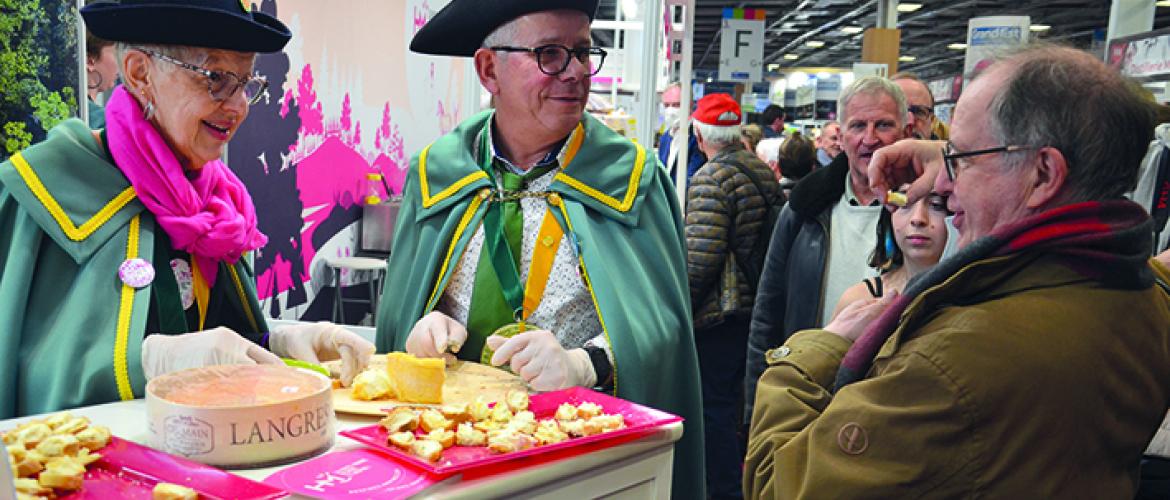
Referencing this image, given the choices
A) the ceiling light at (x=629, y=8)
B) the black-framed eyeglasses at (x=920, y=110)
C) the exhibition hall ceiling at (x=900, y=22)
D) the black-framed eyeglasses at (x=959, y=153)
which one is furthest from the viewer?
the exhibition hall ceiling at (x=900, y=22)

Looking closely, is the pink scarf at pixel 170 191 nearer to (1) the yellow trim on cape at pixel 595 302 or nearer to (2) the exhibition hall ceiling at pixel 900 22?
(1) the yellow trim on cape at pixel 595 302

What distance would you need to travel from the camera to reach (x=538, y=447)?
1339 mm

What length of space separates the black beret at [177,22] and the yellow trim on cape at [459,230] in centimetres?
68

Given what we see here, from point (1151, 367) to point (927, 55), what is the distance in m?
35.6

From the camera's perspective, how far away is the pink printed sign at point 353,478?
45.6 inches

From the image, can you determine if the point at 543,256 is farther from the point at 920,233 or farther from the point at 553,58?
the point at 920,233

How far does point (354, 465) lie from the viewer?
1.26 meters

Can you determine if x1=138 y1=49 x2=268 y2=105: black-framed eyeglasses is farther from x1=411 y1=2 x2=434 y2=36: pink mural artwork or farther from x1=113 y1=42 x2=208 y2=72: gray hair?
x1=411 y1=2 x2=434 y2=36: pink mural artwork

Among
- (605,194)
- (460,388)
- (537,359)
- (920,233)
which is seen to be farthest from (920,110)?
(460,388)

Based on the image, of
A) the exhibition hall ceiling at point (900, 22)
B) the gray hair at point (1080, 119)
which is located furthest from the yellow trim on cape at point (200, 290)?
the exhibition hall ceiling at point (900, 22)

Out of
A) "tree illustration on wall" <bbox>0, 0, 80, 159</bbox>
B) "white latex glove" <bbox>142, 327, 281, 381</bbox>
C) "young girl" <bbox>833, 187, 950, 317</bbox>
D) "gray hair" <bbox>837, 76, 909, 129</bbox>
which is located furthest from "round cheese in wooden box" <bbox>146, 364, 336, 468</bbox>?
"gray hair" <bbox>837, 76, 909, 129</bbox>

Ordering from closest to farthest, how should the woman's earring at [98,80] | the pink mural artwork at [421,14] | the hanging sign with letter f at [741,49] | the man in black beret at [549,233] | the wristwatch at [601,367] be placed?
the wristwatch at [601,367]
the man in black beret at [549,233]
the woman's earring at [98,80]
the pink mural artwork at [421,14]
the hanging sign with letter f at [741,49]

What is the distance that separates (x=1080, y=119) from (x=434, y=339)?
A: 137 centimetres

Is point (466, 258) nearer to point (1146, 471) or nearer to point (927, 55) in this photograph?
point (1146, 471)
